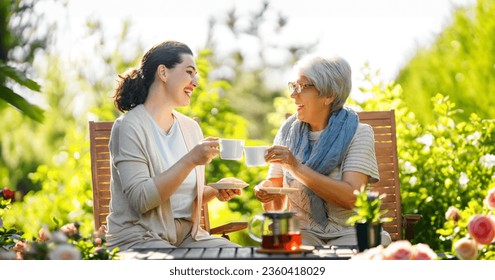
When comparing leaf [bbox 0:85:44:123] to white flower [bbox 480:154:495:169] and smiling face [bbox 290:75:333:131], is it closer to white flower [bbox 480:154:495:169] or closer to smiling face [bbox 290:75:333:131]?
smiling face [bbox 290:75:333:131]

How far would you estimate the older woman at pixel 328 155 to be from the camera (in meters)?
3.77

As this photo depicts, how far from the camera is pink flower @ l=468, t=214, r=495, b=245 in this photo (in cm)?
273

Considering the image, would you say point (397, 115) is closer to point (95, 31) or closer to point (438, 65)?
point (95, 31)

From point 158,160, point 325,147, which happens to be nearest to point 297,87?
point 325,147

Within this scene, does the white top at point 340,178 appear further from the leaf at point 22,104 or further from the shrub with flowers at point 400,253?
the leaf at point 22,104

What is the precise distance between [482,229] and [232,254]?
3.06 ft

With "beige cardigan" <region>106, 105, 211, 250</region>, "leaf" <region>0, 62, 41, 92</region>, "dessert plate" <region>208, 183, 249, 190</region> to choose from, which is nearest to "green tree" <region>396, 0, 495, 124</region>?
"dessert plate" <region>208, 183, 249, 190</region>

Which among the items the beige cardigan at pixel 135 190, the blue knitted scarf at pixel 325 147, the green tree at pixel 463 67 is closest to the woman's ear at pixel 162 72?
the beige cardigan at pixel 135 190

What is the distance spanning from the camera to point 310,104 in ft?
12.7

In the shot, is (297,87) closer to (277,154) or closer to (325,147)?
(325,147)

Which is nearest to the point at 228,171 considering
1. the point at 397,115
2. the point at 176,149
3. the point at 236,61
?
the point at 397,115

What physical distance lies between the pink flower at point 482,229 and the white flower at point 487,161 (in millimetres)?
2605

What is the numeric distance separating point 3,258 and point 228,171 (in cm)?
363

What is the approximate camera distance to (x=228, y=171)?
261 inches
